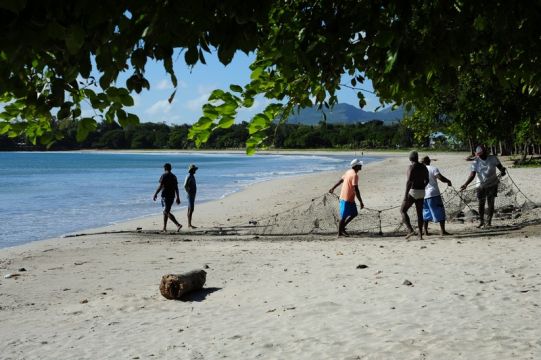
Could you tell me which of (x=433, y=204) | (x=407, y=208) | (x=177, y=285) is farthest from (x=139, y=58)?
(x=433, y=204)

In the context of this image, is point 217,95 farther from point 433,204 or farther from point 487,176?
point 487,176

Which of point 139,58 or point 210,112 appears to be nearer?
point 139,58

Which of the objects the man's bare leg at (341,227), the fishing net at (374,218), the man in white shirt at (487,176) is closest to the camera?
the man in white shirt at (487,176)

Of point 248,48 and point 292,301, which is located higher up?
point 248,48

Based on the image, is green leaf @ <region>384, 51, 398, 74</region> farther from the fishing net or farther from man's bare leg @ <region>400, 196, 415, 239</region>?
the fishing net

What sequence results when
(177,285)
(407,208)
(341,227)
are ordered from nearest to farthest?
1. (177,285)
2. (407,208)
3. (341,227)

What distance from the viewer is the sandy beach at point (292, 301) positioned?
5.20 meters

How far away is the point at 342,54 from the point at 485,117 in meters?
11.5

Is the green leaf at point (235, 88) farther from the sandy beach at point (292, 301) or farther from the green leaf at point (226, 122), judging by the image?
the sandy beach at point (292, 301)

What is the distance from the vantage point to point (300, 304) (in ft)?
21.3

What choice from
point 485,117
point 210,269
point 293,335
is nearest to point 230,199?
point 485,117

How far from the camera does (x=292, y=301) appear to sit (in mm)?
6664

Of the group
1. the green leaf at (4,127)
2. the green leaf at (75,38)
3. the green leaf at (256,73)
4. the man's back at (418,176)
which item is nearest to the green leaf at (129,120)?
the green leaf at (75,38)

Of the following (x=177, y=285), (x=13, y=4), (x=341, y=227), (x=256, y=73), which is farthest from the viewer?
(x=341, y=227)
